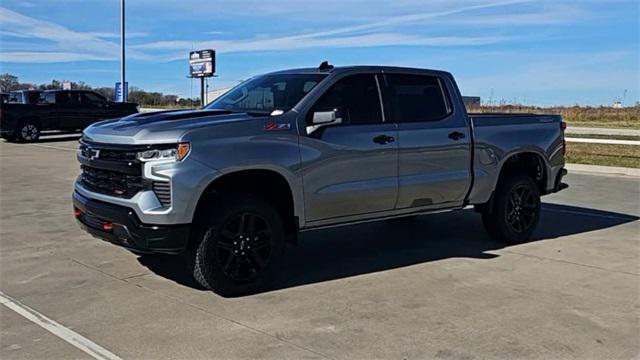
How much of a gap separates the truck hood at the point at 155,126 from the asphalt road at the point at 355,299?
1321 millimetres

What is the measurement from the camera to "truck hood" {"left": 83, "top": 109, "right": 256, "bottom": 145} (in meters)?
5.32

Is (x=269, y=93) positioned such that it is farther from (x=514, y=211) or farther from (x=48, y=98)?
(x=48, y=98)

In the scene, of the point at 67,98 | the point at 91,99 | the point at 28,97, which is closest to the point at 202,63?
the point at 91,99

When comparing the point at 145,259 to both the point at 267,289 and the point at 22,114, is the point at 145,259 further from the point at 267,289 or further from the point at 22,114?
the point at 22,114

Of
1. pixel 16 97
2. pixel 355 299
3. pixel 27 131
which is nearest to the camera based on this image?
pixel 355 299

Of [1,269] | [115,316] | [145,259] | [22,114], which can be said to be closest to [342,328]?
[115,316]

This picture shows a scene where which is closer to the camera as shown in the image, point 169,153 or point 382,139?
point 169,153

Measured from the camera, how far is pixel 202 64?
35.5 m

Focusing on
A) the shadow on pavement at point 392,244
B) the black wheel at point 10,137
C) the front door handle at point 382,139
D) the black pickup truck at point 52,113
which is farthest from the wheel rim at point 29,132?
the front door handle at point 382,139

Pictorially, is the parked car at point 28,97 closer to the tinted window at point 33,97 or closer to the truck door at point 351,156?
the tinted window at point 33,97

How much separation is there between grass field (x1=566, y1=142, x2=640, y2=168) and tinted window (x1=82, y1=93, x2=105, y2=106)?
17.8 meters

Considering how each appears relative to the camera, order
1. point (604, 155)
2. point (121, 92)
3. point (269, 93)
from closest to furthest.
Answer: point (269, 93), point (604, 155), point (121, 92)

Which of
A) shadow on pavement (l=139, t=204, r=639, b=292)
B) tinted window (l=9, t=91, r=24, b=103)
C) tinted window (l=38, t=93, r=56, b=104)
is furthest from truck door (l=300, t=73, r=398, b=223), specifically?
tinted window (l=9, t=91, r=24, b=103)

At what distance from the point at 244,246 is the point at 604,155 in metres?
16.3
